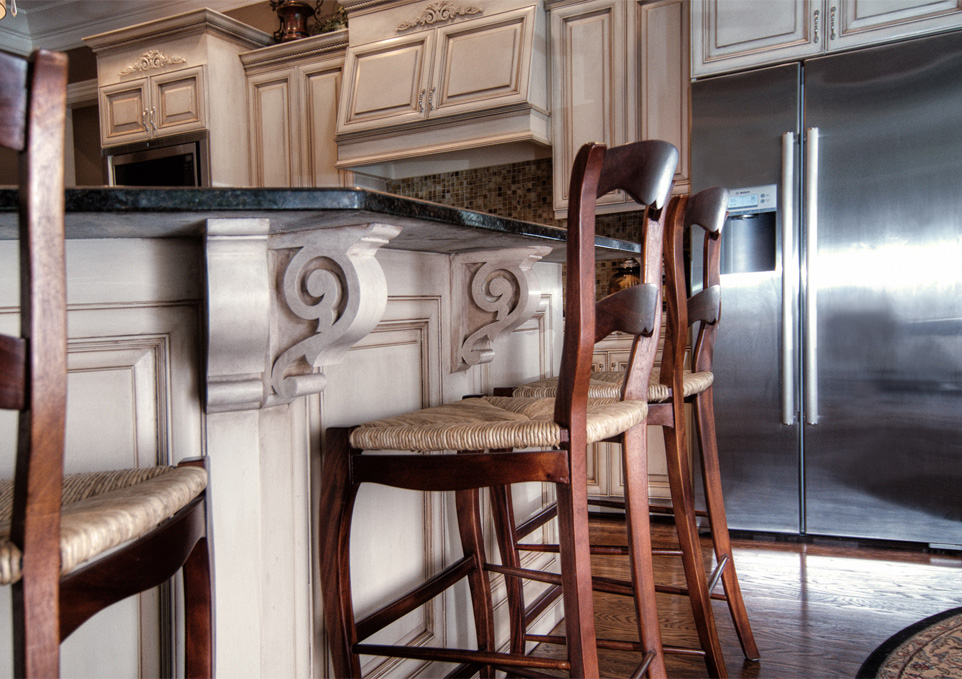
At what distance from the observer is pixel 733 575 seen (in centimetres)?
183

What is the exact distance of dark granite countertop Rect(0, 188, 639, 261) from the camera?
2.58ft

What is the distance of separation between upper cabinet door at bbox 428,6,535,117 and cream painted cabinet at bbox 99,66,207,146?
1.37m

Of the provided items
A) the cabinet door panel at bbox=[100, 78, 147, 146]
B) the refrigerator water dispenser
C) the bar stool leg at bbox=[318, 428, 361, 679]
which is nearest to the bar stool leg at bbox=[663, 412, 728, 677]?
the bar stool leg at bbox=[318, 428, 361, 679]

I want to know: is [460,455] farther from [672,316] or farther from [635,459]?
[672,316]

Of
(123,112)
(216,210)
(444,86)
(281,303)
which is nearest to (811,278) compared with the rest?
(444,86)

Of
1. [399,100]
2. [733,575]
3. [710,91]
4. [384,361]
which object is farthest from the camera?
[399,100]

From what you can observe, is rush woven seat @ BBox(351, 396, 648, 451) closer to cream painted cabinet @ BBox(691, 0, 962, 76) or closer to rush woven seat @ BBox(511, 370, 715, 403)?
rush woven seat @ BBox(511, 370, 715, 403)

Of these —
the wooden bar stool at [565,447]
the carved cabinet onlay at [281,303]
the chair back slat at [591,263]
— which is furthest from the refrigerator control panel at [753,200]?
the carved cabinet onlay at [281,303]

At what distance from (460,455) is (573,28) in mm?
2809

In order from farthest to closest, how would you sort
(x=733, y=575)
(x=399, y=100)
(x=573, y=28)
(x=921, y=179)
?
(x=399, y=100), (x=573, y=28), (x=921, y=179), (x=733, y=575)

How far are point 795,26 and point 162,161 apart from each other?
10.6 ft

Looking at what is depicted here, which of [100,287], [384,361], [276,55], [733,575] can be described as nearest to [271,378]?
[100,287]

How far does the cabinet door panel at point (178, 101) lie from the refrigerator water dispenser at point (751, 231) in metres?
2.76

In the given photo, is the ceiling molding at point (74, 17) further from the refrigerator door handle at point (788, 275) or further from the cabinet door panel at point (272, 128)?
the refrigerator door handle at point (788, 275)
